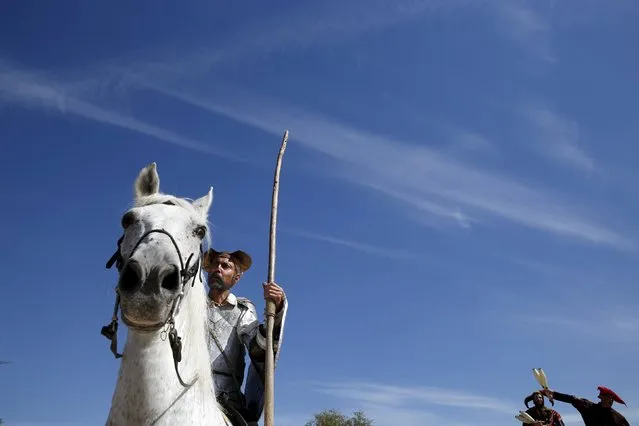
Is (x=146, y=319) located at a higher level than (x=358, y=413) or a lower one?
lower

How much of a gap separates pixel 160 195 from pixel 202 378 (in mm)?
1677

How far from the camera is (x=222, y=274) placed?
21.4ft

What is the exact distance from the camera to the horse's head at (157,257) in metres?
3.76

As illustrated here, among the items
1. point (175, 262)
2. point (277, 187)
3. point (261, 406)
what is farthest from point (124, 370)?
point (277, 187)

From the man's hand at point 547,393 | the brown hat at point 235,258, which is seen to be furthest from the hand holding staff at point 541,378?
the brown hat at point 235,258

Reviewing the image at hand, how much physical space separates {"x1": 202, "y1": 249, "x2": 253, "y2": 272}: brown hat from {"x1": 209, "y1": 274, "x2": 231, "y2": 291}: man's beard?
130mm

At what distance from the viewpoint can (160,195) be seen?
5090 mm

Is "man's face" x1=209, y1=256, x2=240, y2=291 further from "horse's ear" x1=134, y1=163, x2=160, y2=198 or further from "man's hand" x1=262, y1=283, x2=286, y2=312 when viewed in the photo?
"horse's ear" x1=134, y1=163, x2=160, y2=198

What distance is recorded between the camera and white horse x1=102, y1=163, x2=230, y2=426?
150 inches

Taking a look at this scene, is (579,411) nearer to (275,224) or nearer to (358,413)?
(275,224)

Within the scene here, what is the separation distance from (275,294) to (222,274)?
1.16 meters

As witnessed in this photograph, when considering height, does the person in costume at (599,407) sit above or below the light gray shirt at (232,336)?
above

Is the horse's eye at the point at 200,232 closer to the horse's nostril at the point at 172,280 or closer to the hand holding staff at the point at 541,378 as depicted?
the horse's nostril at the point at 172,280

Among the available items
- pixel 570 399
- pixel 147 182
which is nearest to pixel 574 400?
pixel 570 399
